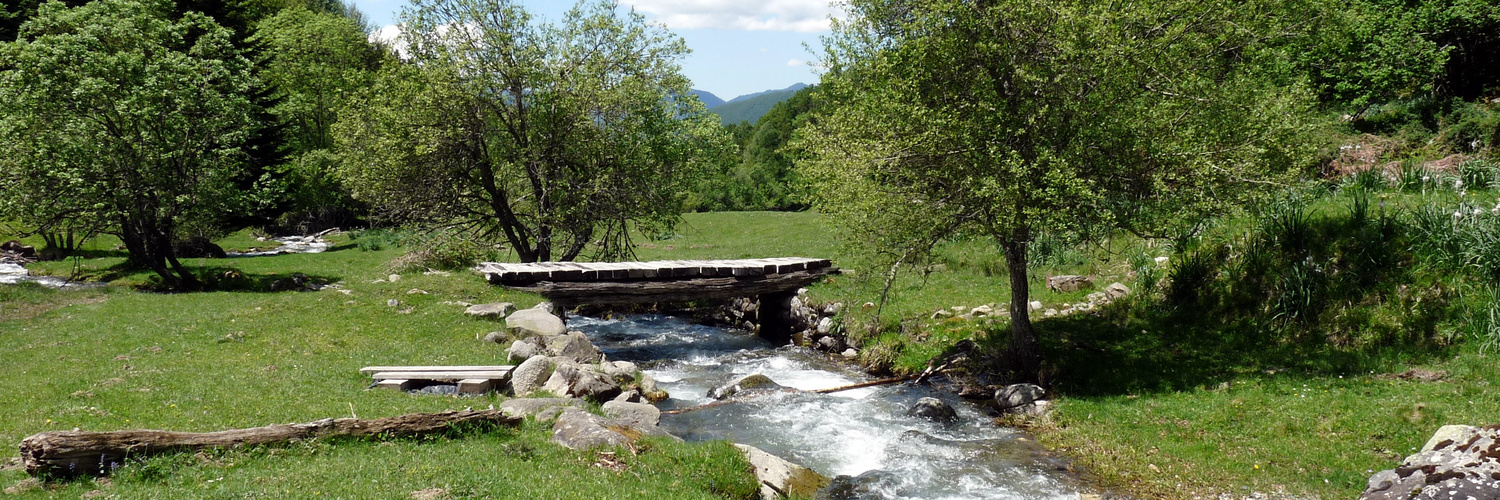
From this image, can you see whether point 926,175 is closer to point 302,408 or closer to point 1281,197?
point 1281,197

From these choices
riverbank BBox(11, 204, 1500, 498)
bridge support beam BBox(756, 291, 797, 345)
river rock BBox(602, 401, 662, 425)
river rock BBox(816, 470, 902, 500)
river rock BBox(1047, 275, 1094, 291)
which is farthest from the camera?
bridge support beam BBox(756, 291, 797, 345)

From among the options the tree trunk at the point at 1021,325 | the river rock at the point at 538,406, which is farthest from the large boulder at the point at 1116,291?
the river rock at the point at 538,406

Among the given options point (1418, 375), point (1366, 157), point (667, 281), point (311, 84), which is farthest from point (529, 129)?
point (311, 84)

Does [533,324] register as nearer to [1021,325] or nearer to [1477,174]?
[1021,325]

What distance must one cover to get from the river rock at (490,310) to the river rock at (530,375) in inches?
250

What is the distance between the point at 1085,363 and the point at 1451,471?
7599 millimetres

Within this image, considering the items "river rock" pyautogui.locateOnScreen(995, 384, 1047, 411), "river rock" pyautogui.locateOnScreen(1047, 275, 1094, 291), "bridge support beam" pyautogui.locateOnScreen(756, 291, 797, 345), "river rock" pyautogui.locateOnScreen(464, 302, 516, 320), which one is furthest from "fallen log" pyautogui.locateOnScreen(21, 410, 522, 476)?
"river rock" pyautogui.locateOnScreen(1047, 275, 1094, 291)

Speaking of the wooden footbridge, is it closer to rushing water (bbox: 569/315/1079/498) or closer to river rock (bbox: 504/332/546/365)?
rushing water (bbox: 569/315/1079/498)

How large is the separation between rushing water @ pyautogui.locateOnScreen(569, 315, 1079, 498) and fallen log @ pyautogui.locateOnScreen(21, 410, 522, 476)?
15.2ft

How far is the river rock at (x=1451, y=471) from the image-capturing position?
789 cm

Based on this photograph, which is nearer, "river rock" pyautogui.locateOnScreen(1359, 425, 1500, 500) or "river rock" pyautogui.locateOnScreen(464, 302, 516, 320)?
"river rock" pyautogui.locateOnScreen(1359, 425, 1500, 500)

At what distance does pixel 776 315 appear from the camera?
26.0 m

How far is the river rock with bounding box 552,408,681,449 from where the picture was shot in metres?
10.6

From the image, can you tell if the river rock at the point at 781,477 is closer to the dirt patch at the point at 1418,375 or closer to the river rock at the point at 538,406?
the river rock at the point at 538,406
